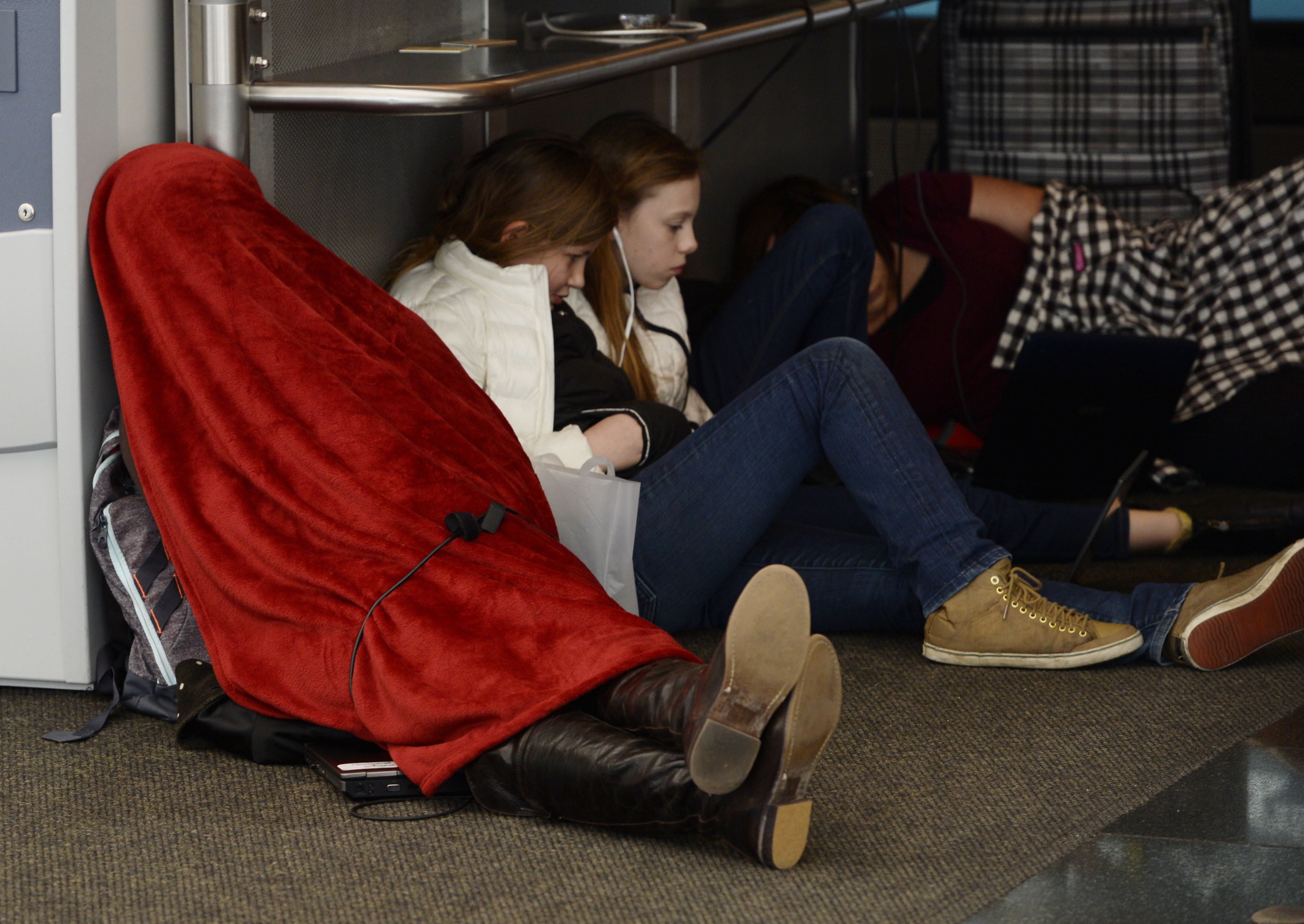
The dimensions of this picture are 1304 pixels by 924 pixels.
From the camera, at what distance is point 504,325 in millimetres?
1837

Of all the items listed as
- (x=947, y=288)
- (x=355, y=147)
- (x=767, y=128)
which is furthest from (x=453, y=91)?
(x=767, y=128)

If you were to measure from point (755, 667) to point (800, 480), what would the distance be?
26.4 inches

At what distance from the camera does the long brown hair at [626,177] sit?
6.86ft

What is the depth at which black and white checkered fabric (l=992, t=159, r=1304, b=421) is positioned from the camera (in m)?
2.68

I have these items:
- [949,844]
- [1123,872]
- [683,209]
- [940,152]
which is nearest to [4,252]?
[683,209]

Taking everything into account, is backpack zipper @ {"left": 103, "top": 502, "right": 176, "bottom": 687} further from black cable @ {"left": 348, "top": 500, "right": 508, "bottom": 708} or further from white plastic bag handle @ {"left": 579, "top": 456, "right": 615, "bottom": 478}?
white plastic bag handle @ {"left": 579, "top": 456, "right": 615, "bottom": 478}

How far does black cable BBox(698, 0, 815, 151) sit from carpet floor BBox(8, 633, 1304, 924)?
125cm

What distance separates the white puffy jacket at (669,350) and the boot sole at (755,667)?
3.26 ft

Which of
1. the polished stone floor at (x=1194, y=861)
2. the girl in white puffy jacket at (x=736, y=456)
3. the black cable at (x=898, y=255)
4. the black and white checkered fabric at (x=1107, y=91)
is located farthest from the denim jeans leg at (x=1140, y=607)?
the black and white checkered fabric at (x=1107, y=91)

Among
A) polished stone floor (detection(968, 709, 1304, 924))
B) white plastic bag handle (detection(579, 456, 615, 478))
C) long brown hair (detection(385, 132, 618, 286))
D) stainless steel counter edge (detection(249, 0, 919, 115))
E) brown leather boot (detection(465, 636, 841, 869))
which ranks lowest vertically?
polished stone floor (detection(968, 709, 1304, 924))

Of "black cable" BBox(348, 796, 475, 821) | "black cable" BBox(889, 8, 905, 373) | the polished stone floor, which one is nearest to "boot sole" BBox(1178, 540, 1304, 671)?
the polished stone floor

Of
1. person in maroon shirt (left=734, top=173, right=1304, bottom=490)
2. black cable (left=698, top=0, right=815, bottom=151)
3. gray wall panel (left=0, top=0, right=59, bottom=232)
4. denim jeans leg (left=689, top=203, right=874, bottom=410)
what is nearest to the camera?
gray wall panel (left=0, top=0, right=59, bottom=232)

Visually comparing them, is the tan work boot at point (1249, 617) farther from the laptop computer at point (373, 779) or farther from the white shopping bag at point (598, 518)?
the laptop computer at point (373, 779)

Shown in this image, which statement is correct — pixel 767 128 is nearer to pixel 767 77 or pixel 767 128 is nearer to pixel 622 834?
pixel 767 77
